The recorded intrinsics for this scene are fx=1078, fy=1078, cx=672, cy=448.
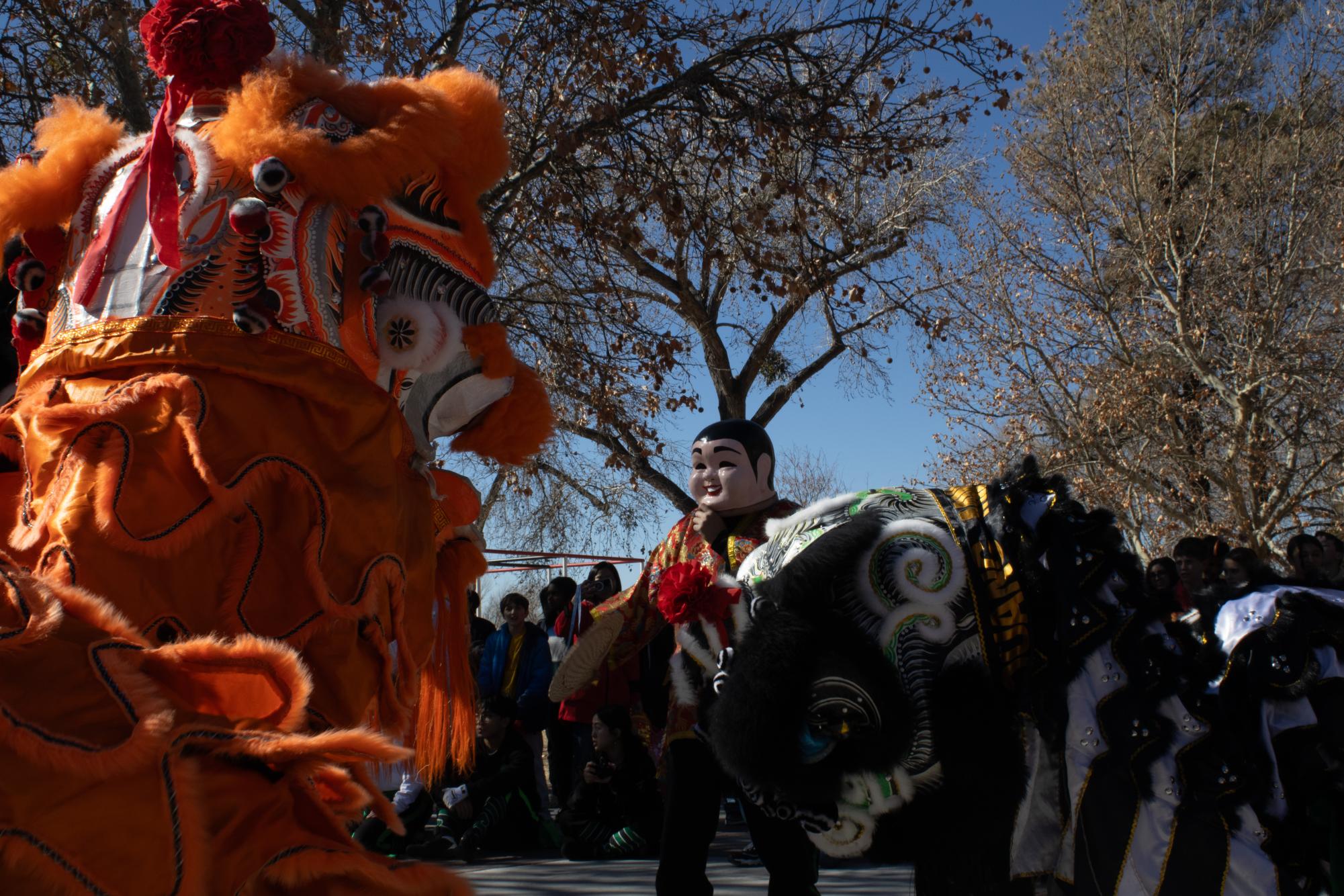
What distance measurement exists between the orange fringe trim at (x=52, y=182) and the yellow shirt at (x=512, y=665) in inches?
222

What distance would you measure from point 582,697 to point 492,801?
43.4 inches

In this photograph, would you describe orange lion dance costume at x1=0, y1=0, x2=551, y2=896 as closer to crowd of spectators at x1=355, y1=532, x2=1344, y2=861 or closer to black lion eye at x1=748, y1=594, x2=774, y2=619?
black lion eye at x1=748, y1=594, x2=774, y2=619

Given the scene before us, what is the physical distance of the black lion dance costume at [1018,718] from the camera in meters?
1.79

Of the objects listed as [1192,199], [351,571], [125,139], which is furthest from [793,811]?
[1192,199]

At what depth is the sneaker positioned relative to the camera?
5.78m

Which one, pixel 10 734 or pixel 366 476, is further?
pixel 366 476

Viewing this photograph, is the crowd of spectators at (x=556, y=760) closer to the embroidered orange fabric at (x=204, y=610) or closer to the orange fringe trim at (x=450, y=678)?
the orange fringe trim at (x=450, y=678)

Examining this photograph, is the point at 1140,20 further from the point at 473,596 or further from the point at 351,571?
the point at 351,571

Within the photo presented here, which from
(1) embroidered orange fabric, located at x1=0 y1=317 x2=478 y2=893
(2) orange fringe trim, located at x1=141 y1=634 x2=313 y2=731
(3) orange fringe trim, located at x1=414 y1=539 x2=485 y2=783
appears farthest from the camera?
(3) orange fringe trim, located at x1=414 y1=539 x2=485 y2=783

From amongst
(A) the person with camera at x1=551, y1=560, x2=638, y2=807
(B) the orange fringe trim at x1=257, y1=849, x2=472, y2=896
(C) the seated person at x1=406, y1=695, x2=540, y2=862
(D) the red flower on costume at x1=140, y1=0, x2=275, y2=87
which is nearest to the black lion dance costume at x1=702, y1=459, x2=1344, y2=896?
(B) the orange fringe trim at x1=257, y1=849, x2=472, y2=896

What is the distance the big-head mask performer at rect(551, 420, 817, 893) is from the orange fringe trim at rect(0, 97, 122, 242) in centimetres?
166

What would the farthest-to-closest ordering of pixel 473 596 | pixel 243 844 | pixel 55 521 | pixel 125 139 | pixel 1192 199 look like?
pixel 1192 199
pixel 473 596
pixel 125 139
pixel 55 521
pixel 243 844

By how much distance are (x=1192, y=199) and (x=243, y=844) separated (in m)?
16.9

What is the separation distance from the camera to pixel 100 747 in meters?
1.23
